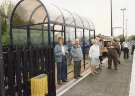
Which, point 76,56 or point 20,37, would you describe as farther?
point 20,37

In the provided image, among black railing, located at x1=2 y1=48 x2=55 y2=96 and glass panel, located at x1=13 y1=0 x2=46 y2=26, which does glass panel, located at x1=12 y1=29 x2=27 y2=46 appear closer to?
glass panel, located at x1=13 y1=0 x2=46 y2=26

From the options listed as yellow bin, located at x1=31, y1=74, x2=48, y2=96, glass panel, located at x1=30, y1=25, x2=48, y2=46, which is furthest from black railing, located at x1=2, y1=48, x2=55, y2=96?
glass panel, located at x1=30, y1=25, x2=48, y2=46

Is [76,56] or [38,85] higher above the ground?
[76,56]

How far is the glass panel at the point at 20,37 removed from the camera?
45.4 feet

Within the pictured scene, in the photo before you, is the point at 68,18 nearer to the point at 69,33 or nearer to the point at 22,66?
the point at 69,33

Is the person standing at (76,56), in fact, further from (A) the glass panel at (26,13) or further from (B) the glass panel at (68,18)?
(A) the glass panel at (26,13)

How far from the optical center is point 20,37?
14.0m

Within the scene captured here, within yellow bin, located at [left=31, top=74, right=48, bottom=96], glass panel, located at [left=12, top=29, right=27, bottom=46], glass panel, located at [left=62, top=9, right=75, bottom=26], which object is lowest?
yellow bin, located at [left=31, top=74, right=48, bottom=96]

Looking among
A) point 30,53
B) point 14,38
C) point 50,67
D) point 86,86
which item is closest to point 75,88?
point 86,86

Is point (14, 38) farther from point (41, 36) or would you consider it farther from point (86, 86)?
point (86, 86)

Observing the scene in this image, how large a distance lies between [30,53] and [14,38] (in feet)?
19.3

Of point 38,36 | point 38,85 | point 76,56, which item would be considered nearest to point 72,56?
point 76,56

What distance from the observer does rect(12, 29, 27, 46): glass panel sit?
13.8 m

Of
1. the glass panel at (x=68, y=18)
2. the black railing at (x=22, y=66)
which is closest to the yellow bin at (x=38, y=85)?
the black railing at (x=22, y=66)
